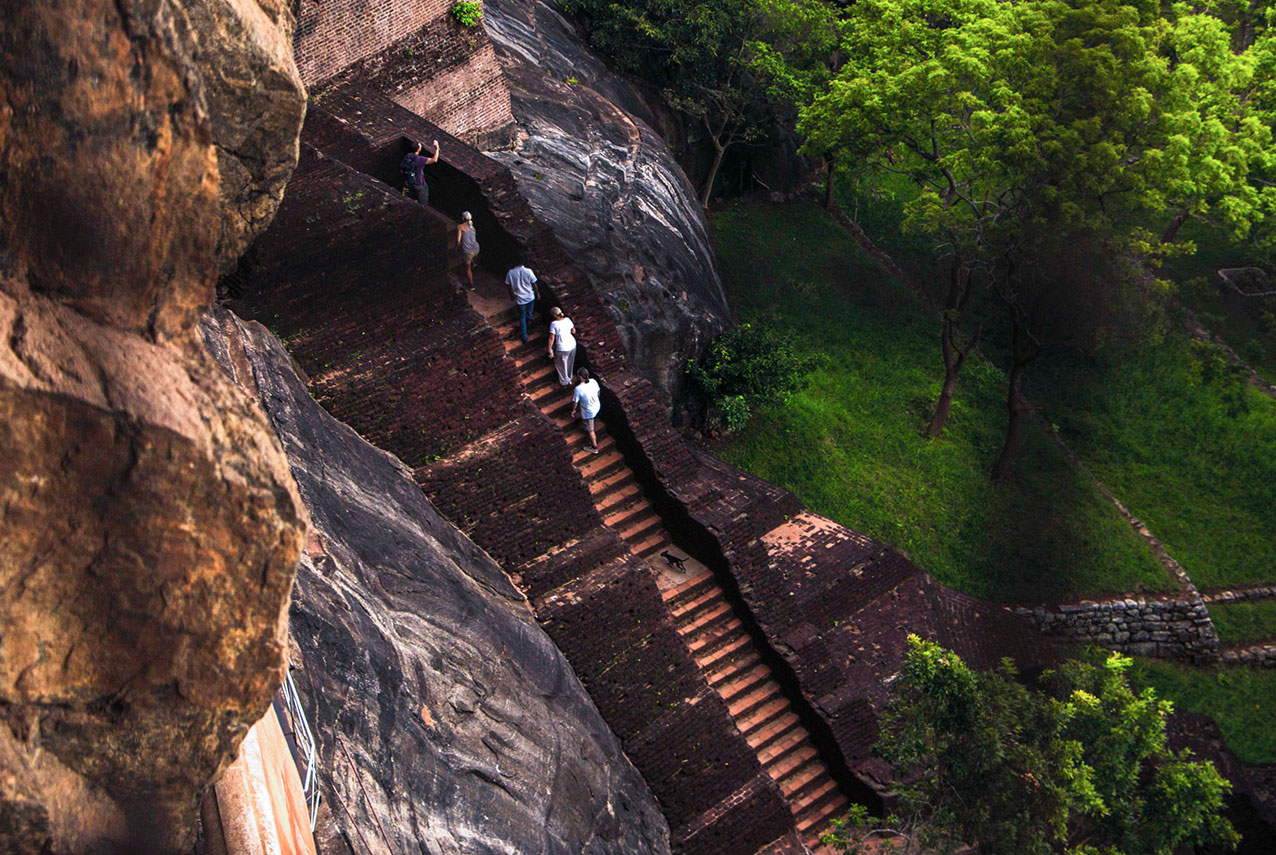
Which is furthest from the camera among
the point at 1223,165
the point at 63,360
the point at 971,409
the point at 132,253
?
the point at 971,409

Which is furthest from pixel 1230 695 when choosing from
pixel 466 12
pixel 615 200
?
pixel 466 12

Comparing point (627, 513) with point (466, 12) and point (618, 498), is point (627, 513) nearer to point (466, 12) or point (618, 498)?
point (618, 498)

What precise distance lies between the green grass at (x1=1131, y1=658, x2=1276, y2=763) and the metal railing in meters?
17.1

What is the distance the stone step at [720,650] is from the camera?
17000 mm

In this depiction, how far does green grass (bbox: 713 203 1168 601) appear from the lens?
23406mm

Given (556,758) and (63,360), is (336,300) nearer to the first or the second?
(556,758)

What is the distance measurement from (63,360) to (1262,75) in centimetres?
3000

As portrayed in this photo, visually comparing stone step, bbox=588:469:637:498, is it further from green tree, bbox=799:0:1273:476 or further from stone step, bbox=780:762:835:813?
green tree, bbox=799:0:1273:476

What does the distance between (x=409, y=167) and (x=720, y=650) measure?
909cm

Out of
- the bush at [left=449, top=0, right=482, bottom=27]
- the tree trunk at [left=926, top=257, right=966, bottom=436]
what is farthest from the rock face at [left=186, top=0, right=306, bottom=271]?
the tree trunk at [left=926, top=257, right=966, bottom=436]

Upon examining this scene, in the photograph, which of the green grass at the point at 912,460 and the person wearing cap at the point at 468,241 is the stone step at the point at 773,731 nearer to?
the green grass at the point at 912,460

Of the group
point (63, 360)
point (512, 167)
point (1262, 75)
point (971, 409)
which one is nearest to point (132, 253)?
point (63, 360)

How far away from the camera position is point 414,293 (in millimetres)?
16625

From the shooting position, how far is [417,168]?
60.9 ft
